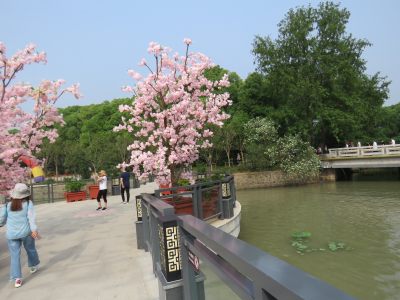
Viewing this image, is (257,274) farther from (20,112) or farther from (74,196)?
(74,196)

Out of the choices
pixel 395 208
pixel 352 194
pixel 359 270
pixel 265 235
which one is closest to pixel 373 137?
pixel 352 194

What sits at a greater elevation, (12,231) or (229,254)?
(229,254)

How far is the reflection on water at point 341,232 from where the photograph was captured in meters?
9.11

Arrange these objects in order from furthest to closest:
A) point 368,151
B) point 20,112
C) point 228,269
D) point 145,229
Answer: point 368,151 < point 20,112 < point 145,229 < point 228,269

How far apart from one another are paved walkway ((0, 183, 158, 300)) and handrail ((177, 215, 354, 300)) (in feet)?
11.1

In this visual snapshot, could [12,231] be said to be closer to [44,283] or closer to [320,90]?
[44,283]

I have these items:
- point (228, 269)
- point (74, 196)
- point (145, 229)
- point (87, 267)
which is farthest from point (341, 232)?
point (74, 196)

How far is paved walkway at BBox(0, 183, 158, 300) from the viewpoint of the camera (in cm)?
555

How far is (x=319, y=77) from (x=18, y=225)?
3676cm

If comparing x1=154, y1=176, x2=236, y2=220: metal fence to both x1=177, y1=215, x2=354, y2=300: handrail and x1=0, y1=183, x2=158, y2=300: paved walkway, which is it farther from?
x1=177, y1=215, x2=354, y2=300: handrail

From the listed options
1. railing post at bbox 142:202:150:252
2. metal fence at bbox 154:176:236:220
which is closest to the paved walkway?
railing post at bbox 142:202:150:252

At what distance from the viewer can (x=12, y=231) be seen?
6070 mm

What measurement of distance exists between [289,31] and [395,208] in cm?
2495

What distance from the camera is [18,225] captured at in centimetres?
614
